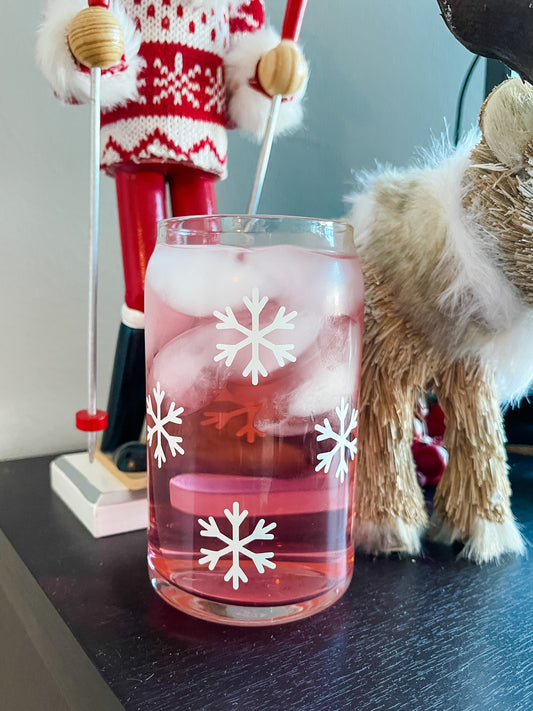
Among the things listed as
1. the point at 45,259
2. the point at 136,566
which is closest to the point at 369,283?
the point at 136,566

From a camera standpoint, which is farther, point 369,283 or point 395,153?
point 395,153

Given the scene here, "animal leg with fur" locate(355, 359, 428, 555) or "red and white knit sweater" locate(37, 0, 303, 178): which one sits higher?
"red and white knit sweater" locate(37, 0, 303, 178)

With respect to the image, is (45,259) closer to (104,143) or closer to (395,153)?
(104,143)

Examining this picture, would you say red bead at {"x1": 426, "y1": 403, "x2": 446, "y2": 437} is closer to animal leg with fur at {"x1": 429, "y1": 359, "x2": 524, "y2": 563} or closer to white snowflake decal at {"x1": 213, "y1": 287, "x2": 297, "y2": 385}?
animal leg with fur at {"x1": 429, "y1": 359, "x2": 524, "y2": 563}

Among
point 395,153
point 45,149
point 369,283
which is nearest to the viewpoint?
point 369,283

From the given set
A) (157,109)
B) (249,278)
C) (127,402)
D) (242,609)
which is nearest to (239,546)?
(242,609)

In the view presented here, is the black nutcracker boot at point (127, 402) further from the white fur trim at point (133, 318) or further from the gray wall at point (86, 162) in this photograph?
the gray wall at point (86, 162)

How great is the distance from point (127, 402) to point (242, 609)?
270mm

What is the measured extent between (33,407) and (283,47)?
44 centimetres

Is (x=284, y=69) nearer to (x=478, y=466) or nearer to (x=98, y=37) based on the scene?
(x=98, y=37)

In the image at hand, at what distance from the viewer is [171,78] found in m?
0.50

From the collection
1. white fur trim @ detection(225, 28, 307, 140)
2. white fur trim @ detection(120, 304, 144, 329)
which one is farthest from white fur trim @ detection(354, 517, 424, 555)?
white fur trim @ detection(225, 28, 307, 140)

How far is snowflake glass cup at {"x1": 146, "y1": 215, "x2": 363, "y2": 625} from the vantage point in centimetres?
31

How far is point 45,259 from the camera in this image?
2.09 ft
